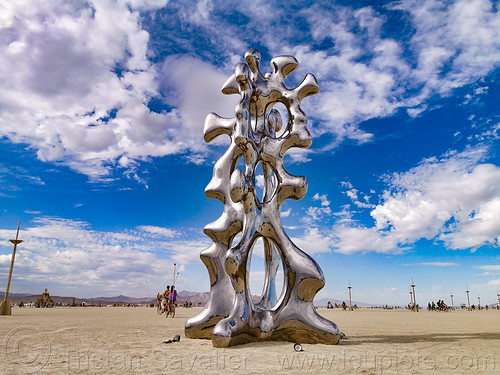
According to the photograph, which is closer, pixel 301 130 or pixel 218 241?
pixel 218 241

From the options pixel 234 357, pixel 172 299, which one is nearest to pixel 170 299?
pixel 172 299

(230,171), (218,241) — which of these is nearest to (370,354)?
(218,241)

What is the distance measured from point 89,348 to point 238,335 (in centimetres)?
282

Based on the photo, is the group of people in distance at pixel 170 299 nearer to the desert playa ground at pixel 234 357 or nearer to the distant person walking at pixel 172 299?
the distant person walking at pixel 172 299

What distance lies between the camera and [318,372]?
4.90 m

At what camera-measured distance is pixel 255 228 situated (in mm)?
8539

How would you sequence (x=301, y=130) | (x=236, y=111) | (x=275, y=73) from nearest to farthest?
(x=236, y=111)
(x=301, y=130)
(x=275, y=73)

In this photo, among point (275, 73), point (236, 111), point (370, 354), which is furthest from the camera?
point (275, 73)

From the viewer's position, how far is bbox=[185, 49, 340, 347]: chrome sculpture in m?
7.88

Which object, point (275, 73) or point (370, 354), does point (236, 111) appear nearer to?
point (275, 73)

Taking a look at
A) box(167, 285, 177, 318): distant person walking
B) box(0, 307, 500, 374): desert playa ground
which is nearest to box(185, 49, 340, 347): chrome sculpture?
box(0, 307, 500, 374): desert playa ground

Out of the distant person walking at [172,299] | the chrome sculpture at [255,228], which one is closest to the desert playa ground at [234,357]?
the chrome sculpture at [255,228]

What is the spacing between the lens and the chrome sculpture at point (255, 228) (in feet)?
25.9

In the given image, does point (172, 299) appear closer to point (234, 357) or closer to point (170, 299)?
point (170, 299)
